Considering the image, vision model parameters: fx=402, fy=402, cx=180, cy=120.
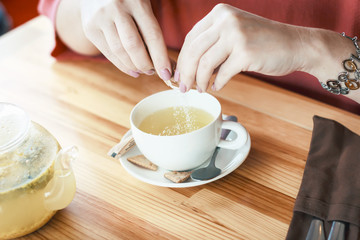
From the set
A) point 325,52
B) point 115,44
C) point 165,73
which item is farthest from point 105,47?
point 325,52

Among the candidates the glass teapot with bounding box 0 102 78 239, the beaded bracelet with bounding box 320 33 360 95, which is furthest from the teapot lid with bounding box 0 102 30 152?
the beaded bracelet with bounding box 320 33 360 95

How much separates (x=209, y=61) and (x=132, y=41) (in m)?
0.19

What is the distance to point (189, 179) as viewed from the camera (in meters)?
0.81

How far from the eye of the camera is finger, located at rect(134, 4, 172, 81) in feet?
2.83

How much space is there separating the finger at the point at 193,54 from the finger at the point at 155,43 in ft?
0.12

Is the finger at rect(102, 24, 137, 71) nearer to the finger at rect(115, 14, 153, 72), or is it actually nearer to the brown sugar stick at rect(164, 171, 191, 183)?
the finger at rect(115, 14, 153, 72)

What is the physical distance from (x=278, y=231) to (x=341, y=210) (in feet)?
0.37

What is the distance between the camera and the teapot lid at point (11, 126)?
0.67 meters

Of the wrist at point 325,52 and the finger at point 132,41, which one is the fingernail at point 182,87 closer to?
the finger at point 132,41

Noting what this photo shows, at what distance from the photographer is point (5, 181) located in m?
0.66

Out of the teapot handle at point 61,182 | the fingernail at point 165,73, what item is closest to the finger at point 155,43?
the fingernail at point 165,73

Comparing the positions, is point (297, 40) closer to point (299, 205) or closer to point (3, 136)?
point (299, 205)

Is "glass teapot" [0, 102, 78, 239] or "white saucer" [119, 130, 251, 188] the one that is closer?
"glass teapot" [0, 102, 78, 239]

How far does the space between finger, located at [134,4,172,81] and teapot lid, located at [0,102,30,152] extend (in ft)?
0.97
